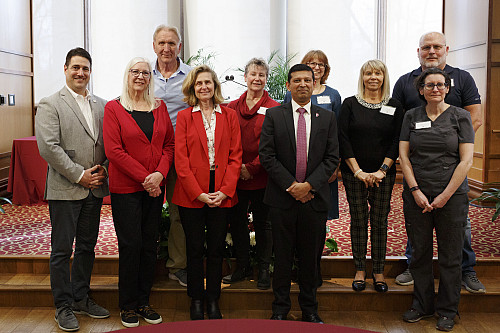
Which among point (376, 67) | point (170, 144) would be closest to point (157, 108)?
point (170, 144)

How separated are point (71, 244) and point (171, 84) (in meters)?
1.25

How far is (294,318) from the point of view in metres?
3.61

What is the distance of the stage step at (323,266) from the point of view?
404cm

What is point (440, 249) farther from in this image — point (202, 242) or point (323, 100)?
point (202, 242)

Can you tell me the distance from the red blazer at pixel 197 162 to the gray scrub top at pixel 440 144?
45.0 inches

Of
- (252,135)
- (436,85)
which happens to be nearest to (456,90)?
(436,85)

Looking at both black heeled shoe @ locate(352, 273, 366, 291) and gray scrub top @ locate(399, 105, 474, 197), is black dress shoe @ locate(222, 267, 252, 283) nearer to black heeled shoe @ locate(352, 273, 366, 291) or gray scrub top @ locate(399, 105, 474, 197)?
black heeled shoe @ locate(352, 273, 366, 291)

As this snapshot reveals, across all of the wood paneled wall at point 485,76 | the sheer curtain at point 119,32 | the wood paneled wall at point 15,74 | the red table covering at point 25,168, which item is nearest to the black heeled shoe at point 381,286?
the wood paneled wall at point 485,76

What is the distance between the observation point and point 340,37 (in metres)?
8.53

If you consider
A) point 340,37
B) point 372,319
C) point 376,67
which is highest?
point 340,37

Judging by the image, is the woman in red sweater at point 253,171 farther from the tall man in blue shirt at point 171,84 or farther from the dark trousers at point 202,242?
the tall man in blue shirt at point 171,84

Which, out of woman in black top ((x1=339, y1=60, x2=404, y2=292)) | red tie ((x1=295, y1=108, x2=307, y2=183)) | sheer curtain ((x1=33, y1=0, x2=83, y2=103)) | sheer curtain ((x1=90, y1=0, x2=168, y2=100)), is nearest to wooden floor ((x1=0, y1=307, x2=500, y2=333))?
woman in black top ((x1=339, y1=60, x2=404, y2=292))

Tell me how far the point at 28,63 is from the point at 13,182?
6.54ft

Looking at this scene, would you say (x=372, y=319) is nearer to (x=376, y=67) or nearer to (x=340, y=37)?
(x=376, y=67)
